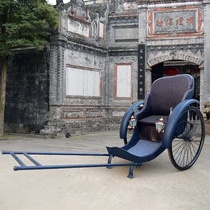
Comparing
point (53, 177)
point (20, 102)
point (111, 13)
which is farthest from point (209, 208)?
point (111, 13)

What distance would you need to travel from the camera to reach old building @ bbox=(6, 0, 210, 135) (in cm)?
1389

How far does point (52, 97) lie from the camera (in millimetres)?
13648

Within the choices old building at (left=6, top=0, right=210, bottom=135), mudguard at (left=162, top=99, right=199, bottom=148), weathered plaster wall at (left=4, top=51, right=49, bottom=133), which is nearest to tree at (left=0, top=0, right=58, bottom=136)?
old building at (left=6, top=0, right=210, bottom=135)

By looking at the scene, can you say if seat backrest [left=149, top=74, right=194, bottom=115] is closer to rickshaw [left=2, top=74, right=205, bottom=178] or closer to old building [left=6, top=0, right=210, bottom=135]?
rickshaw [left=2, top=74, right=205, bottom=178]

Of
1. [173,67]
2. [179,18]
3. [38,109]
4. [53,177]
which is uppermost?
[179,18]

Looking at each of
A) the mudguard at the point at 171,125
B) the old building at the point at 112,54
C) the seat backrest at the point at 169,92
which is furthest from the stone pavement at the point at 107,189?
the old building at the point at 112,54

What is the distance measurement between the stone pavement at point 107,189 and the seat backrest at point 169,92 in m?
1.26

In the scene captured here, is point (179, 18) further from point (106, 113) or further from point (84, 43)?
point (106, 113)

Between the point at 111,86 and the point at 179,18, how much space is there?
448 centimetres

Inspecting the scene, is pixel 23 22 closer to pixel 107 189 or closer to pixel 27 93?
pixel 27 93

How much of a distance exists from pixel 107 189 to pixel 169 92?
2789 millimetres

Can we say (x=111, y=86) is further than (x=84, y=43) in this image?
Yes

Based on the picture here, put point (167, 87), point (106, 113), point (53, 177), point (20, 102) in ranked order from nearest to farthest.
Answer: point (53, 177)
point (167, 87)
point (20, 102)
point (106, 113)

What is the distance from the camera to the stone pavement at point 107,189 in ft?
15.1
